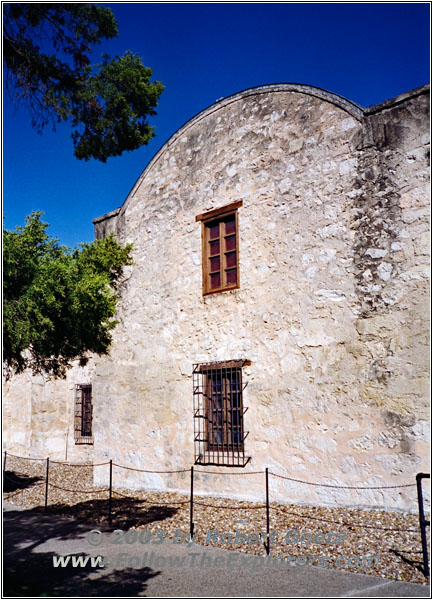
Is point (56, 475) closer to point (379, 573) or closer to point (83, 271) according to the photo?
point (83, 271)

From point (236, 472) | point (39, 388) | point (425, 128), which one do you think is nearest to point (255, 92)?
point (425, 128)

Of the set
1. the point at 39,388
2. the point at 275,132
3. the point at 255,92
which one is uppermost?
the point at 255,92

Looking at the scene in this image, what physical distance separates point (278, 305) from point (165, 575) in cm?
483

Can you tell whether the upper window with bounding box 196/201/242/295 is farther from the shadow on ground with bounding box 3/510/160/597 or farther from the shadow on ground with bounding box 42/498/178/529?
the shadow on ground with bounding box 3/510/160/597

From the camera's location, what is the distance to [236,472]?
380 inches

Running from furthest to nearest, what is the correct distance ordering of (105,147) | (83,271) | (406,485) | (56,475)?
(56,475)
(83,271)
(406,485)
(105,147)

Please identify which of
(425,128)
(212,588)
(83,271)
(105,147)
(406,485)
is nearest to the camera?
(212,588)

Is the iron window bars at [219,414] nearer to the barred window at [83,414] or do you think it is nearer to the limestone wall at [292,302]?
the limestone wall at [292,302]

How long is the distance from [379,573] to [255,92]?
8.05 m

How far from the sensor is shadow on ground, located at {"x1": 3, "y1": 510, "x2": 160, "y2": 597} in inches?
207

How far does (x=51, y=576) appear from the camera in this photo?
583 cm

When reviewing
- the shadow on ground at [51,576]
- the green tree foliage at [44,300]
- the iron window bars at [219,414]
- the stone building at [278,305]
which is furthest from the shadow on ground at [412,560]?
the green tree foliage at [44,300]

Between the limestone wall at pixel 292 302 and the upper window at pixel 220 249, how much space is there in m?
0.18

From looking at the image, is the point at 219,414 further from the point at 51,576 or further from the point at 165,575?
the point at 51,576
